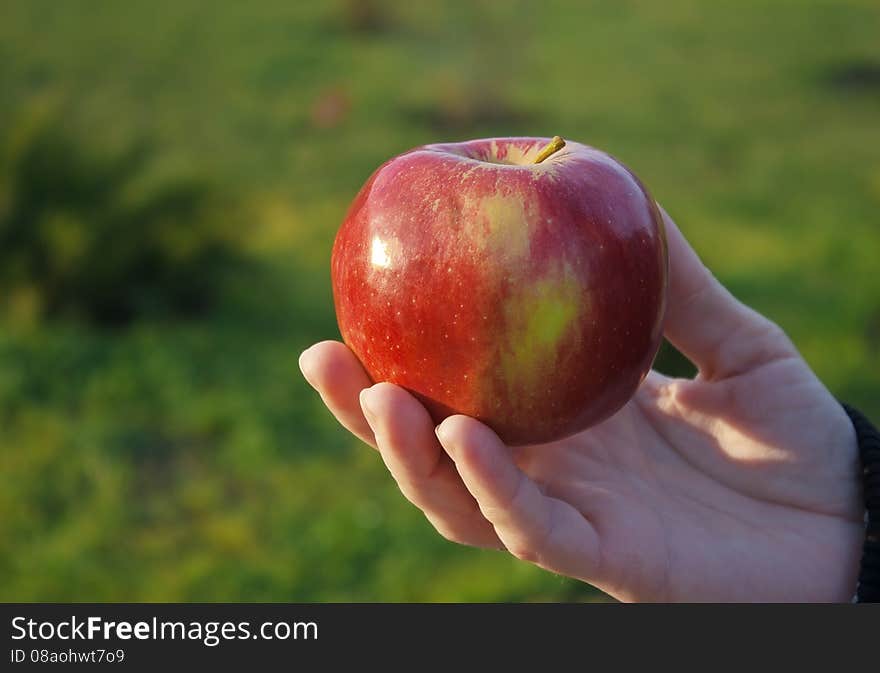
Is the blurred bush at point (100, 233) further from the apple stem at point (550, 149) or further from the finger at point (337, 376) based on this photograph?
the apple stem at point (550, 149)

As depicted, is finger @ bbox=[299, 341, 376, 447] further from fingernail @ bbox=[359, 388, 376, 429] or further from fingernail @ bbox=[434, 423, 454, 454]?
fingernail @ bbox=[434, 423, 454, 454]

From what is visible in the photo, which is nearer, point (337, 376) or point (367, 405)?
point (367, 405)

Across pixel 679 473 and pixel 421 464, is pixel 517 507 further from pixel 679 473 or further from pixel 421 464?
pixel 679 473

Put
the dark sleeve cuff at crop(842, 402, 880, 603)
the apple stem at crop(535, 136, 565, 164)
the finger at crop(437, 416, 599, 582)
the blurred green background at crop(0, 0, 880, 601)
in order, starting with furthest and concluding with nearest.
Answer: the blurred green background at crop(0, 0, 880, 601)
the dark sleeve cuff at crop(842, 402, 880, 603)
the apple stem at crop(535, 136, 565, 164)
the finger at crop(437, 416, 599, 582)

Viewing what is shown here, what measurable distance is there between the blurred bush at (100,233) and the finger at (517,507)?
3342 millimetres

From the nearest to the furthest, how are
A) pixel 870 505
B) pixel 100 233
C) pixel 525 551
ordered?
pixel 525 551 < pixel 870 505 < pixel 100 233

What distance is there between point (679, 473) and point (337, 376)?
30.4 inches

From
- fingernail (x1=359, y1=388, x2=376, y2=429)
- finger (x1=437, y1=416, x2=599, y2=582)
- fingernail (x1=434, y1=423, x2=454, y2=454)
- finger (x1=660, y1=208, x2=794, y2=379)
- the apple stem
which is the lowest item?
finger (x1=437, y1=416, x2=599, y2=582)

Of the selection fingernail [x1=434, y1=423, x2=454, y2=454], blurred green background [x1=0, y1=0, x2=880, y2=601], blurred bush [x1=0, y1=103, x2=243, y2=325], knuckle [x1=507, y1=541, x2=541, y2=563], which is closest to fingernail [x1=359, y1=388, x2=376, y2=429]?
fingernail [x1=434, y1=423, x2=454, y2=454]

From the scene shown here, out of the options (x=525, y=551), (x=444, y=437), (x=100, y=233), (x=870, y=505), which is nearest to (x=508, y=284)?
(x=444, y=437)

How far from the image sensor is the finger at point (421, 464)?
160 cm

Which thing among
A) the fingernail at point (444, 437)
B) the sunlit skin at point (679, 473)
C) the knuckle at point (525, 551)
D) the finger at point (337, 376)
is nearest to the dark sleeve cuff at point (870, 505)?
the sunlit skin at point (679, 473)

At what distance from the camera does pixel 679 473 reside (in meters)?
2.07

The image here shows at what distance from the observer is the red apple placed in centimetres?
157
